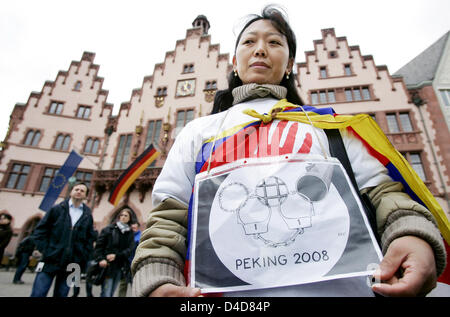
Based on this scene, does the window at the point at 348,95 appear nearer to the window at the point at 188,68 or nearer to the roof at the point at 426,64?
the roof at the point at 426,64

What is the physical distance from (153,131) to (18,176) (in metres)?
9.19

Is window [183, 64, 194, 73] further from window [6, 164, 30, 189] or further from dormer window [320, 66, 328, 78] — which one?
window [6, 164, 30, 189]

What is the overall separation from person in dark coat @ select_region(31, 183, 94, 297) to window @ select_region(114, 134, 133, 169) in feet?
41.3

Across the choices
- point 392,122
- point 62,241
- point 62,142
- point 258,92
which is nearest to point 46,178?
point 62,142

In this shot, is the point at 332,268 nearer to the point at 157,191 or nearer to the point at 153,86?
the point at 157,191

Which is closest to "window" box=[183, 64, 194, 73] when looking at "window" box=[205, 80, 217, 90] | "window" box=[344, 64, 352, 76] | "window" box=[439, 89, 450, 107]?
"window" box=[205, 80, 217, 90]

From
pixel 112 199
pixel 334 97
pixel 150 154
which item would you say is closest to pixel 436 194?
pixel 334 97

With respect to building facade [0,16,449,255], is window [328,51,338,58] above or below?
above

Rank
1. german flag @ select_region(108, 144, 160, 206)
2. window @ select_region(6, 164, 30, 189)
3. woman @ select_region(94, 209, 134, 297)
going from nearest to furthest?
woman @ select_region(94, 209, 134, 297), german flag @ select_region(108, 144, 160, 206), window @ select_region(6, 164, 30, 189)

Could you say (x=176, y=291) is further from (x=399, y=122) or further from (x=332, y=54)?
(x=332, y=54)

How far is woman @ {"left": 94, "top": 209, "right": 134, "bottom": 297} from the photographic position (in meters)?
4.66

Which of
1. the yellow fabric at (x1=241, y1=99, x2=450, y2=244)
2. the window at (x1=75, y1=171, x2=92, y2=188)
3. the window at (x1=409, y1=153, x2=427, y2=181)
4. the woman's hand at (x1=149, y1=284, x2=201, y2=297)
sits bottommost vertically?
the woman's hand at (x1=149, y1=284, x2=201, y2=297)

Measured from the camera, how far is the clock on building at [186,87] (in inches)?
682
